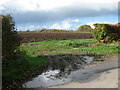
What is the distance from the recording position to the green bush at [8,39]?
6863mm

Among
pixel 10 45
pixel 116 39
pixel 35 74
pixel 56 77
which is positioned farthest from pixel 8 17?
pixel 116 39

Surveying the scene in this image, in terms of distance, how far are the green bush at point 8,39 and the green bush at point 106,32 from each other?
13508 millimetres

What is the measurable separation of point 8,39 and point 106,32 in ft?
47.4

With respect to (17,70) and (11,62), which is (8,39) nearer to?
(11,62)

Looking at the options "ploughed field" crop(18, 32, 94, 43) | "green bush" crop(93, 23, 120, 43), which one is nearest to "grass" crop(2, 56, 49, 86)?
"green bush" crop(93, 23, 120, 43)

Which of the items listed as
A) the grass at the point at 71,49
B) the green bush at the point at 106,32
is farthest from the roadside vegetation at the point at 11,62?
the green bush at the point at 106,32

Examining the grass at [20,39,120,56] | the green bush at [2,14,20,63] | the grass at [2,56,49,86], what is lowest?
the grass at [2,56,49,86]

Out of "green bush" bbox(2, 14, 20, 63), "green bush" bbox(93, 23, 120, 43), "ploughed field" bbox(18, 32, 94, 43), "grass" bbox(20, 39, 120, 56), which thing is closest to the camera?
"green bush" bbox(2, 14, 20, 63)

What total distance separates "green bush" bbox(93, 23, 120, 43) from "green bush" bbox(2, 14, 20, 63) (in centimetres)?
1351

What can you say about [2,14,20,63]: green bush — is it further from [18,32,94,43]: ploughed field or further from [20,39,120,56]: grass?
[18,32,94,43]: ploughed field

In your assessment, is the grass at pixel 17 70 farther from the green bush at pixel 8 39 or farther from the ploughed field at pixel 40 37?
the ploughed field at pixel 40 37

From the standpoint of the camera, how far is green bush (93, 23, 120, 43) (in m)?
18.5

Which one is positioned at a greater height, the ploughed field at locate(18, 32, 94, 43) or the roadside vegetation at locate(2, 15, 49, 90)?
the ploughed field at locate(18, 32, 94, 43)

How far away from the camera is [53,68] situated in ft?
27.5
